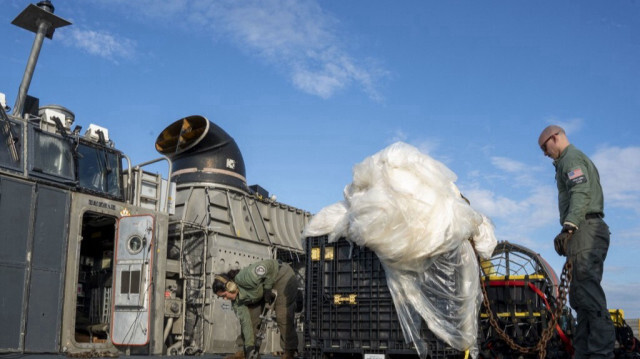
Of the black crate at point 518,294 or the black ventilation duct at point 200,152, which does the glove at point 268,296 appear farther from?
the black ventilation duct at point 200,152

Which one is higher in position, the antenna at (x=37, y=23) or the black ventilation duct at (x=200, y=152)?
the antenna at (x=37, y=23)

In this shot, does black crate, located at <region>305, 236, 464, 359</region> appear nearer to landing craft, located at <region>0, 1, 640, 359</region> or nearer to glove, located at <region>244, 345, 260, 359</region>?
landing craft, located at <region>0, 1, 640, 359</region>

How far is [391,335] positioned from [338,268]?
96 centimetres

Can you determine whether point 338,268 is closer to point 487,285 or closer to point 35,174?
point 487,285

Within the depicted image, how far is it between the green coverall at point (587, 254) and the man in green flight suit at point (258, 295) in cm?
346

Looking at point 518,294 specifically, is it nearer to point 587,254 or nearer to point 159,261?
point 587,254

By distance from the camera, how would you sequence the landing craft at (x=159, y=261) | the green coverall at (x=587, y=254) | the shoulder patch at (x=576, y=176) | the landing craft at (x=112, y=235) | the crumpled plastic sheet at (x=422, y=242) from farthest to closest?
the landing craft at (x=112, y=235)
the landing craft at (x=159, y=261)
the crumpled plastic sheet at (x=422, y=242)
the shoulder patch at (x=576, y=176)
the green coverall at (x=587, y=254)

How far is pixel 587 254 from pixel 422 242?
1517 mm

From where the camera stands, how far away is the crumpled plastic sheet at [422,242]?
6.04 m

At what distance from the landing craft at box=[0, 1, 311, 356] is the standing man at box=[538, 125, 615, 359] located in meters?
6.13

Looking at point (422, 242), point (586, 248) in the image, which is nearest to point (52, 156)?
point (422, 242)

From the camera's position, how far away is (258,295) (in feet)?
24.6

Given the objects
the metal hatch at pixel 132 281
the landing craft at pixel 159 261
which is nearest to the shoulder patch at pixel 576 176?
the landing craft at pixel 159 261

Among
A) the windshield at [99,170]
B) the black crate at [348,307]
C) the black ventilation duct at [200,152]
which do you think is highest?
the black ventilation duct at [200,152]
